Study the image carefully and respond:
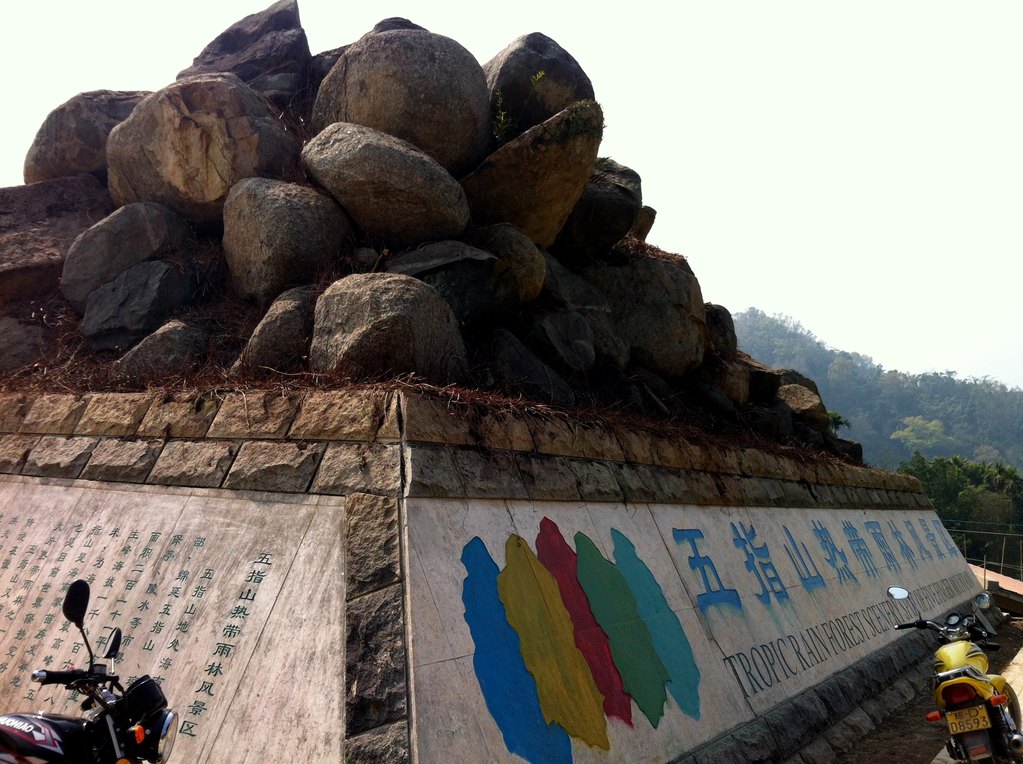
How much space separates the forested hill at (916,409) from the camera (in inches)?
3637

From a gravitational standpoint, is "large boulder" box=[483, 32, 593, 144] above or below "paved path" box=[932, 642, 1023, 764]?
Result: above

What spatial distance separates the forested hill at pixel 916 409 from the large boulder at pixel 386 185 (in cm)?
8485

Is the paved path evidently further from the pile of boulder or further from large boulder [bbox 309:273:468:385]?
large boulder [bbox 309:273:468:385]

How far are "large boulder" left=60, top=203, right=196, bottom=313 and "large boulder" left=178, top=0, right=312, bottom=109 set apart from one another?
2211mm

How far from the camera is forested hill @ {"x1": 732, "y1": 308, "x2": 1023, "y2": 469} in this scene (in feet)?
303

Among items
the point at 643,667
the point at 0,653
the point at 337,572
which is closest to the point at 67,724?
the point at 337,572

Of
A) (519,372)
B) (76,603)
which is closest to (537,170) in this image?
(519,372)

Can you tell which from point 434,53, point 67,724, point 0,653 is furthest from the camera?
point 434,53

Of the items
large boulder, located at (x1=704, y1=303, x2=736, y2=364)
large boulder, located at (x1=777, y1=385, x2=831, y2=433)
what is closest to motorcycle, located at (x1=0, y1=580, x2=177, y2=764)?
large boulder, located at (x1=704, y1=303, x2=736, y2=364)

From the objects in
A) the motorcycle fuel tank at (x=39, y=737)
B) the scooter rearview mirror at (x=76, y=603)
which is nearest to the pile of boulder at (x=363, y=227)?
the scooter rearview mirror at (x=76, y=603)

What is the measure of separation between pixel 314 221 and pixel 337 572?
3.32m

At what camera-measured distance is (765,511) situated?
7.17 m

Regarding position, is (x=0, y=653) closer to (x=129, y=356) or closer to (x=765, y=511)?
(x=129, y=356)

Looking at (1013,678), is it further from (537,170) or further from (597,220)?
(537,170)
